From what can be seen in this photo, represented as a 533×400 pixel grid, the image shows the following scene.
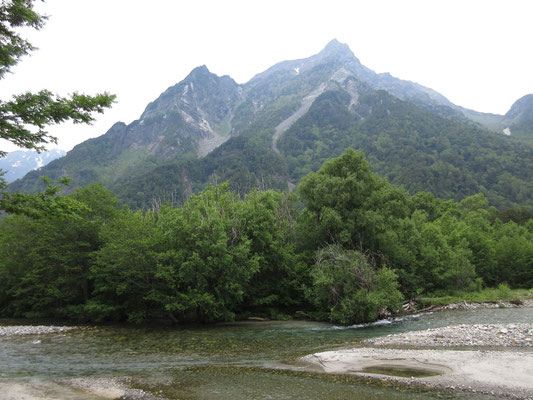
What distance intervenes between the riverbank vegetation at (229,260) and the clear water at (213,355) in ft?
9.16

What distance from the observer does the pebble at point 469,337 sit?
18266 mm

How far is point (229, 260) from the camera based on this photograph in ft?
95.3

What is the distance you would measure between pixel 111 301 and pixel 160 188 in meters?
149

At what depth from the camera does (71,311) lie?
33531 mm

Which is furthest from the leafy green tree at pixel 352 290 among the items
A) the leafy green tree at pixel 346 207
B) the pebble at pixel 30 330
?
the pebble at pixel 30 330

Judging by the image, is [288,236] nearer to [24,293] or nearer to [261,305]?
[261,305]

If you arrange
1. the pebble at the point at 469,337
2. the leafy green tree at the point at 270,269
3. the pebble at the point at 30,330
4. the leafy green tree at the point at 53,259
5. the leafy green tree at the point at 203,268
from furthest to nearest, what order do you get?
the leafy green tree at the point at 270,269 → the leafy green tree at the point at 53,259 → the leafy green tree at the point at 203,268 → the pebble at the point at 30,330 → the pebble at the point at 469,337

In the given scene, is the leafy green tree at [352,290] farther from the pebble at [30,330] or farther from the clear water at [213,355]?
the pebble at [30,330]

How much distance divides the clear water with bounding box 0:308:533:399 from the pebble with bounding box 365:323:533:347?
9.03 ft

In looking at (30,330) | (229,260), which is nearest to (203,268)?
(229,260)

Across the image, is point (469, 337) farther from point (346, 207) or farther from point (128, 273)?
point (128, 273)

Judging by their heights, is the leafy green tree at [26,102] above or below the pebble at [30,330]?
above

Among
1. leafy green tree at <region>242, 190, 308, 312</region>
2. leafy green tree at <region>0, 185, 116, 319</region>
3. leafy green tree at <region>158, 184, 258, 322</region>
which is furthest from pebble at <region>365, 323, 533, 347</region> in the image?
leafy green tree at <region>0, 185, 116, 319</region>

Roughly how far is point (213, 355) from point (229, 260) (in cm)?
1069
